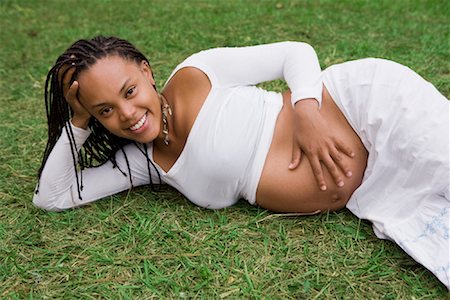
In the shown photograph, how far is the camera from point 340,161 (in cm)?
202

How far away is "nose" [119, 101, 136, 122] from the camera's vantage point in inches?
76.5

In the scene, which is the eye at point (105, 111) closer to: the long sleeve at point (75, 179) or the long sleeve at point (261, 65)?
the long sleeve at point (75, 179)

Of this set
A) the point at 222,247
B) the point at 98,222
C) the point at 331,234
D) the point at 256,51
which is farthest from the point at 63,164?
the point at 331,234

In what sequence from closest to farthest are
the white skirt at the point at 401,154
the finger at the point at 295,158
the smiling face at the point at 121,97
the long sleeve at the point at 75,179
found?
the white skirt at the point at 401,154 → the smiling face at the point at 121,97 → the finger at the point at 295,158 → the long sleeve at the point at 75,179

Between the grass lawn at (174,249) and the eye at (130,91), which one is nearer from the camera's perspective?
the grass lawn at (174,249)

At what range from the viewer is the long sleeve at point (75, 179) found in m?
2.25

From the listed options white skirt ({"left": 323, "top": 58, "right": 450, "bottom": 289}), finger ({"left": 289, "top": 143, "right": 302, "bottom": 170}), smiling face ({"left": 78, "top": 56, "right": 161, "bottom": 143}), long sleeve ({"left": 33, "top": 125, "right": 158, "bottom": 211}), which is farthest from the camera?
long sleeve ({"left": 33, "top": 125, "right": 158, "bottom": 211})

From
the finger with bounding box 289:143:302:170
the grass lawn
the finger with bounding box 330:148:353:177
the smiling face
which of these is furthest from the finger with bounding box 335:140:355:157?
the smiling face

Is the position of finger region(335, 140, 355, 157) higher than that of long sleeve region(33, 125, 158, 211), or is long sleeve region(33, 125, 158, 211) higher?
finger region(335, 140, 355, 157)

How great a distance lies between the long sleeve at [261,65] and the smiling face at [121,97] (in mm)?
242

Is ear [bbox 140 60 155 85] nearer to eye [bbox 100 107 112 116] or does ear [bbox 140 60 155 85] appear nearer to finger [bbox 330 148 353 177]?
eye [bbox 100 107 112 116]

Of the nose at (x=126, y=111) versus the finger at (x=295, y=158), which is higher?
the nose at (x=126, y=111)

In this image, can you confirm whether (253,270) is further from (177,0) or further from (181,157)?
(177,0)

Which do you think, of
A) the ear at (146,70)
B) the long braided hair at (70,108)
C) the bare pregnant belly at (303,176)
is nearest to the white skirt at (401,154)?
the bare pregnant belly at (303,176)
